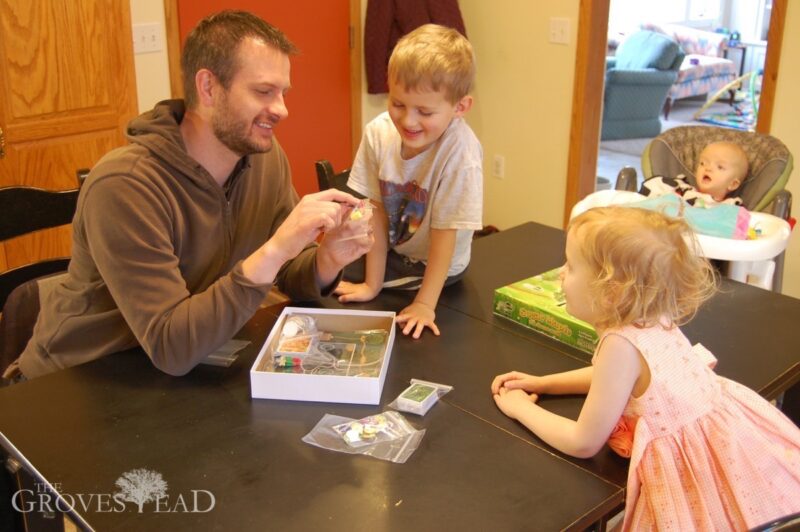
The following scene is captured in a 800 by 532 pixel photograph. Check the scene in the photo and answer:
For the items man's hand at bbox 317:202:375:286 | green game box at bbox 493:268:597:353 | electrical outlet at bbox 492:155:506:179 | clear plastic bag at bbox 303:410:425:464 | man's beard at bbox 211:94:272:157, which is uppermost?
man's beard at bbox 211:94:272:157

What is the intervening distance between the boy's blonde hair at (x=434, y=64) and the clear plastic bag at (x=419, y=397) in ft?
2.33

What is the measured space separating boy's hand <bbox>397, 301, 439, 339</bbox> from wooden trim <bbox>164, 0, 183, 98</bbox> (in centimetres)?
226

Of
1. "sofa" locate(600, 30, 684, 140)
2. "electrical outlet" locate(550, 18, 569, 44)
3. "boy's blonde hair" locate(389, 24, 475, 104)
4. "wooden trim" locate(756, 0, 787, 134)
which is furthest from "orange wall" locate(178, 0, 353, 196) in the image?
"sofa" locate(600, 30, 684, 140)

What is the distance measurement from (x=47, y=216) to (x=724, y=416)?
165 centimetres

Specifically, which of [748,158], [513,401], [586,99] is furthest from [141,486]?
[586,99]

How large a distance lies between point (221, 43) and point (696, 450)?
3.94ft

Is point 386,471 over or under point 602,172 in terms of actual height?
over

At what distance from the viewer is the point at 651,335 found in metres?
1.33

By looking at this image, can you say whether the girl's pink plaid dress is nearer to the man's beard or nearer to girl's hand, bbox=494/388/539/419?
girl's hand, bbox=494/388/539/419

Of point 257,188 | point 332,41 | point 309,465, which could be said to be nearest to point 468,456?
point 309,465

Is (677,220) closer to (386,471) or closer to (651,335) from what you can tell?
(651,335)

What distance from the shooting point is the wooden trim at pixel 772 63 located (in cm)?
326

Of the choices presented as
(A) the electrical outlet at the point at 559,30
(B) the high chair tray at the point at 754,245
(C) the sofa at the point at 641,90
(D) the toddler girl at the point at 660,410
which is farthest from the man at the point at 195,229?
(C) the sofa at the point at 641,90

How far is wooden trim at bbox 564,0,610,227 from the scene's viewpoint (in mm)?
3867
